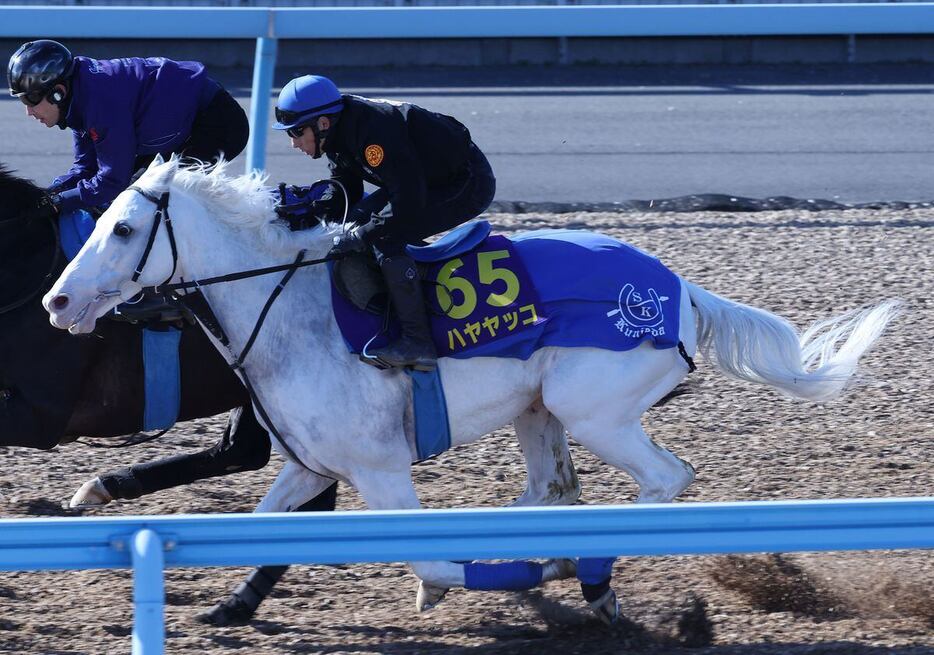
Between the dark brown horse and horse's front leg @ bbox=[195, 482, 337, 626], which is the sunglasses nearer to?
the dark brown horse

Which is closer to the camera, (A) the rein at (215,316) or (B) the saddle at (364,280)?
(A) the rein at (215,316)

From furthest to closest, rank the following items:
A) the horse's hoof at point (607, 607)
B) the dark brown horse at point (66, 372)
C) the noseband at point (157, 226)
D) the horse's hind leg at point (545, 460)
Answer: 1. the horse's hind leg at point (545, 460)
2. the dark brown horse at point (66, 372)
3. the horse's hoof at point (607, 607)
4. the noseband at point (157, 226)

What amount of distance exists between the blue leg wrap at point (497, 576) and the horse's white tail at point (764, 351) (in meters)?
1.15

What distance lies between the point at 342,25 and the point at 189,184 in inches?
200

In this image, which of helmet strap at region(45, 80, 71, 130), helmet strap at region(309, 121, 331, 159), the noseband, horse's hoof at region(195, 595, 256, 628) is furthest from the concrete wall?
horse's hoof at region(195, 595, 256, 628)

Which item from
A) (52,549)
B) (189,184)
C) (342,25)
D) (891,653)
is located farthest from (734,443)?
(342,25)

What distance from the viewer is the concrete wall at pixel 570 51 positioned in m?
14.3

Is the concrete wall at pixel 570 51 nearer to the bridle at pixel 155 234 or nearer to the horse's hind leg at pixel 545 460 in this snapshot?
the horse's hind leg at pixel 545 460

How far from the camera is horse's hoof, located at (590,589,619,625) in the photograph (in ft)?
16.0

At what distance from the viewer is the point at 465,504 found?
5926 mm

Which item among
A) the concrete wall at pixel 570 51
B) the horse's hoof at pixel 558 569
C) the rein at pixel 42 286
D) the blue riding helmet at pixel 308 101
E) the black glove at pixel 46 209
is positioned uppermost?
the concrete wall at pixel 570 51

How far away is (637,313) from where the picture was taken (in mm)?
4934

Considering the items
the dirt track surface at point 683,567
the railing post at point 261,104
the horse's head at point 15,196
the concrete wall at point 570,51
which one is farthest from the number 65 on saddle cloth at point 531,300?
the concrete wall at point 570,51

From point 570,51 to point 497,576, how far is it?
421 inches
